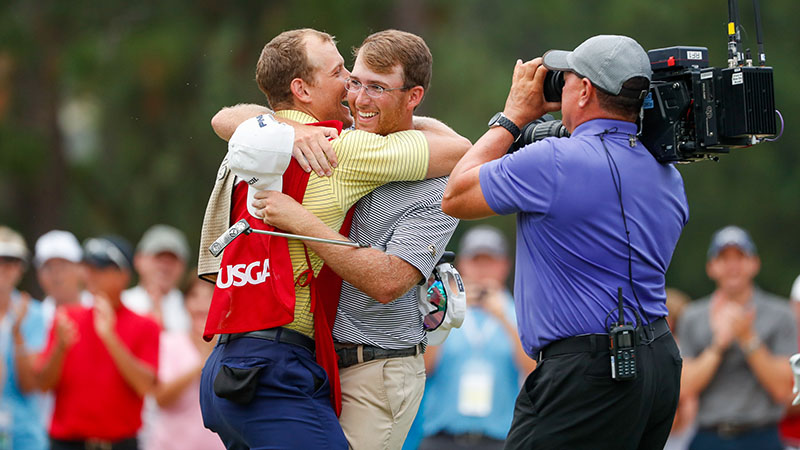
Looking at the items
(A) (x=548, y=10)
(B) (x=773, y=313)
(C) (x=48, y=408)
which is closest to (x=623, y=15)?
(A) (x=548, y=10)

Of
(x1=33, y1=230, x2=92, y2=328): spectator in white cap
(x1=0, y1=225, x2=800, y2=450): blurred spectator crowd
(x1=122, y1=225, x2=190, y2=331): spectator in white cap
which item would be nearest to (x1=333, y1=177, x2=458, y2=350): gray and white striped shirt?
(x1=0, y1=225, x2=800, y2=450): blurred spectator crowd

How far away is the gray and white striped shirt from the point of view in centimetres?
434

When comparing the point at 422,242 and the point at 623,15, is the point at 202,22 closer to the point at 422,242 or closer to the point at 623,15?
the point at 623,15

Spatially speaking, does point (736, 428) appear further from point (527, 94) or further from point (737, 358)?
point (527, 94)

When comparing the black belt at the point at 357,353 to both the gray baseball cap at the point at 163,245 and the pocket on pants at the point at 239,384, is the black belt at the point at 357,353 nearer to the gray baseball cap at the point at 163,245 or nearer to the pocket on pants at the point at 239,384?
the pocket on pants at the point at 239,384

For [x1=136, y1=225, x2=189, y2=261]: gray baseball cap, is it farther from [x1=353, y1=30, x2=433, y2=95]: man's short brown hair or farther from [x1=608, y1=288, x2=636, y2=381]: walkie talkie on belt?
[x1=608, y1=288, x2=636, y2=381]: walkie talkie on belt

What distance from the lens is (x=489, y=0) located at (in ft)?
53.2

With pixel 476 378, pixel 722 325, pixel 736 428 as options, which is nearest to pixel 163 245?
pixel 476 378

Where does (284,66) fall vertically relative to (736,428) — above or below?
above

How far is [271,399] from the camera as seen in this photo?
→ 4047 mm

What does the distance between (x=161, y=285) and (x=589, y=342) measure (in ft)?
20.6

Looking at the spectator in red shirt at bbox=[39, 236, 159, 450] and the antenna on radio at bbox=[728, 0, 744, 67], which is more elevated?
the antenna on radio at bbox=[728, 0, 744, 67]

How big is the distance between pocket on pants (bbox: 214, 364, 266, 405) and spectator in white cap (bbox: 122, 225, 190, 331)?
5664 mm

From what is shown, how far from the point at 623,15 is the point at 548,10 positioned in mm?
1093
